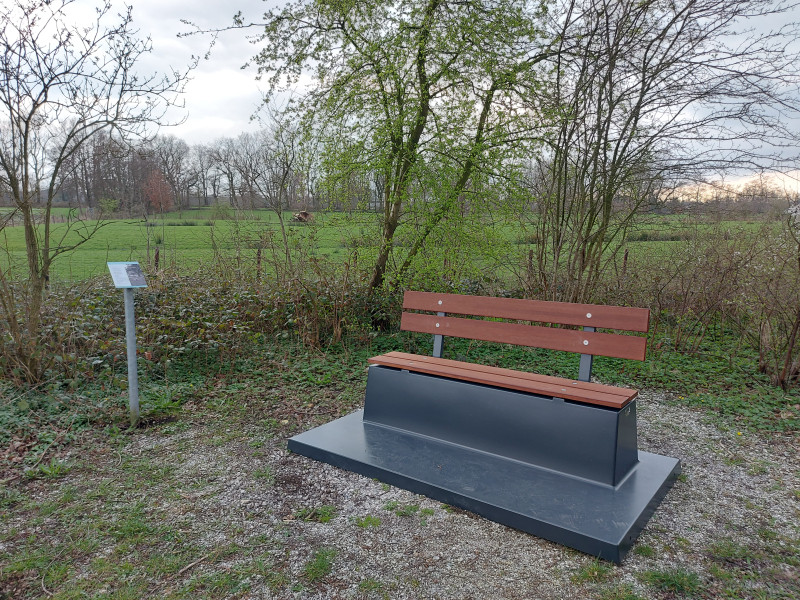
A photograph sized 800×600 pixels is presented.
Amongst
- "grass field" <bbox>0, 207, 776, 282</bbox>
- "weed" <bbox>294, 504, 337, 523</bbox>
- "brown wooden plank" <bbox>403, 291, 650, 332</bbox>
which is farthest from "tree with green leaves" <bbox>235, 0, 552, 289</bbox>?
"weed" <bbox>294, 504, 337, 523</bbox>

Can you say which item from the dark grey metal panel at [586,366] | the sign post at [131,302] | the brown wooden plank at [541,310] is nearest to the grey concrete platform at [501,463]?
the dark grey metal panel at [586,366]

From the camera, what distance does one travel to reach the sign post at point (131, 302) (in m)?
3.80

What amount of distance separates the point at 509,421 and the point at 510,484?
406 millimetres

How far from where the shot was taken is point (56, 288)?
20.0 feet

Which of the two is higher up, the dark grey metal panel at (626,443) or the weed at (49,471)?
the dark grey metal panel at (626,443)

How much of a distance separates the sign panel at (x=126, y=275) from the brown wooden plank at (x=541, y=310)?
1.96 metres

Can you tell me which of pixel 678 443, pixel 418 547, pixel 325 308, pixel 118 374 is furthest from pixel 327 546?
pixel 325 308

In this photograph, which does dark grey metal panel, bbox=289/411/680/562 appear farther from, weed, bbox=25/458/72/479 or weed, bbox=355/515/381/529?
weed, bbox=25/458/72/479

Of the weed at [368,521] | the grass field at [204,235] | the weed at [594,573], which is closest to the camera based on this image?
the weed at [594,573]

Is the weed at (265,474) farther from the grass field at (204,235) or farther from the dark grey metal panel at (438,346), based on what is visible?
the grass field at (204,235)

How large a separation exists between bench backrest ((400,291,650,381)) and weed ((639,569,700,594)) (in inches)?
43.5

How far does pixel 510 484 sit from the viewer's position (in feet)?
9.87

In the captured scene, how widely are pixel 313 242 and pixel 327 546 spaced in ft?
15.7

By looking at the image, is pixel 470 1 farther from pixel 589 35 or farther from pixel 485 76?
pixel 589 35
